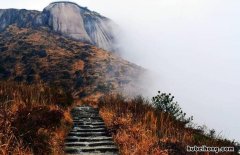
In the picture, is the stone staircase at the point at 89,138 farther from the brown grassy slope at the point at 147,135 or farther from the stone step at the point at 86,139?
the brown grassy slope at the point at 147,135

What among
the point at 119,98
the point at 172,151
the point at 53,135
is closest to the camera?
the point at 172,151

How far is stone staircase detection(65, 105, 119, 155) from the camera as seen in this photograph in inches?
377

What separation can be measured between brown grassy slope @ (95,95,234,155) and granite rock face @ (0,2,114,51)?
61.9 meters

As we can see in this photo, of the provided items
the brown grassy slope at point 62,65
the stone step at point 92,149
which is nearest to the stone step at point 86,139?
the stone step at point 92,149

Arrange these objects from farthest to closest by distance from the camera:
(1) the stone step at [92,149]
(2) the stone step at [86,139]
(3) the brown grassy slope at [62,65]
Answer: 1. (3) the brown grassy slope at [62,65]
2. (2) the stone step at [86,139]
3. (1) the stone step at [92,149]

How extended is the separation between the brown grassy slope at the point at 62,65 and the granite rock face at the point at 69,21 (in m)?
7.95

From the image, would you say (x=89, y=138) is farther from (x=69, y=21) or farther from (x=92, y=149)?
(x=69, y=21)

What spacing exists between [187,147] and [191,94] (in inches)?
2760

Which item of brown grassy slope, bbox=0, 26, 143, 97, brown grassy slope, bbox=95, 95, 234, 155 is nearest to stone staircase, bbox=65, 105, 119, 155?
brown grassy slope, bbox=95, 95, 234, 155

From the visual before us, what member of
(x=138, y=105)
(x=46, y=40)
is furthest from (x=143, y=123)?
(x=46, y=40)

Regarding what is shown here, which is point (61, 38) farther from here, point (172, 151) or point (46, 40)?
point (172, 151)

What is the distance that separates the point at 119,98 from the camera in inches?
670

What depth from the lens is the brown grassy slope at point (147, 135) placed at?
345 inches

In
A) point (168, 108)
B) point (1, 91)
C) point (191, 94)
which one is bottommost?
point (191, 94)
